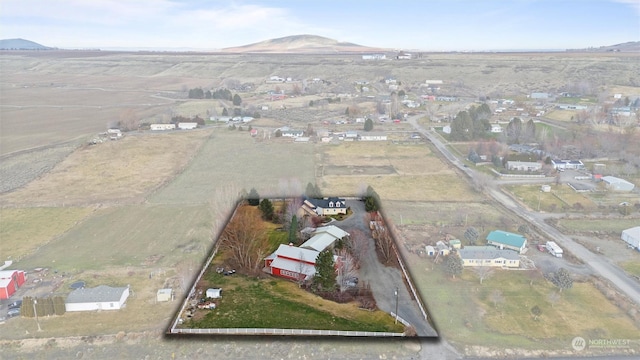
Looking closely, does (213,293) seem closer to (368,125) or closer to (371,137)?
(371,137)

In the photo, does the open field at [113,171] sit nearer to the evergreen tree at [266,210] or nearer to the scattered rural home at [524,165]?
the evergreen tree at [266,210]

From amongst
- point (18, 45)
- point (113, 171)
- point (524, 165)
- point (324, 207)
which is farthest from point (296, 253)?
point (18, 45)

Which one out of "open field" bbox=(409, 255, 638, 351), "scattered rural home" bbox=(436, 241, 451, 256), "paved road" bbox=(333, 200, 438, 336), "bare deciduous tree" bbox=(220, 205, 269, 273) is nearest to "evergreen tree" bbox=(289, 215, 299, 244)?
"bare deciduous tree" bbox=(220, 205, 269, 273)

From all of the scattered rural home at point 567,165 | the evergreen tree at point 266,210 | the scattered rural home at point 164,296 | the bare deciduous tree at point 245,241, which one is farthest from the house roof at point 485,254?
the scattered rural home at point 567,165

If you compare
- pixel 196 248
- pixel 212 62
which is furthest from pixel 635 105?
pixel 212 62

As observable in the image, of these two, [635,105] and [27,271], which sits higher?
[635,105]

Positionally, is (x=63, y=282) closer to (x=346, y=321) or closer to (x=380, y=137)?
(x=346, y=321)
